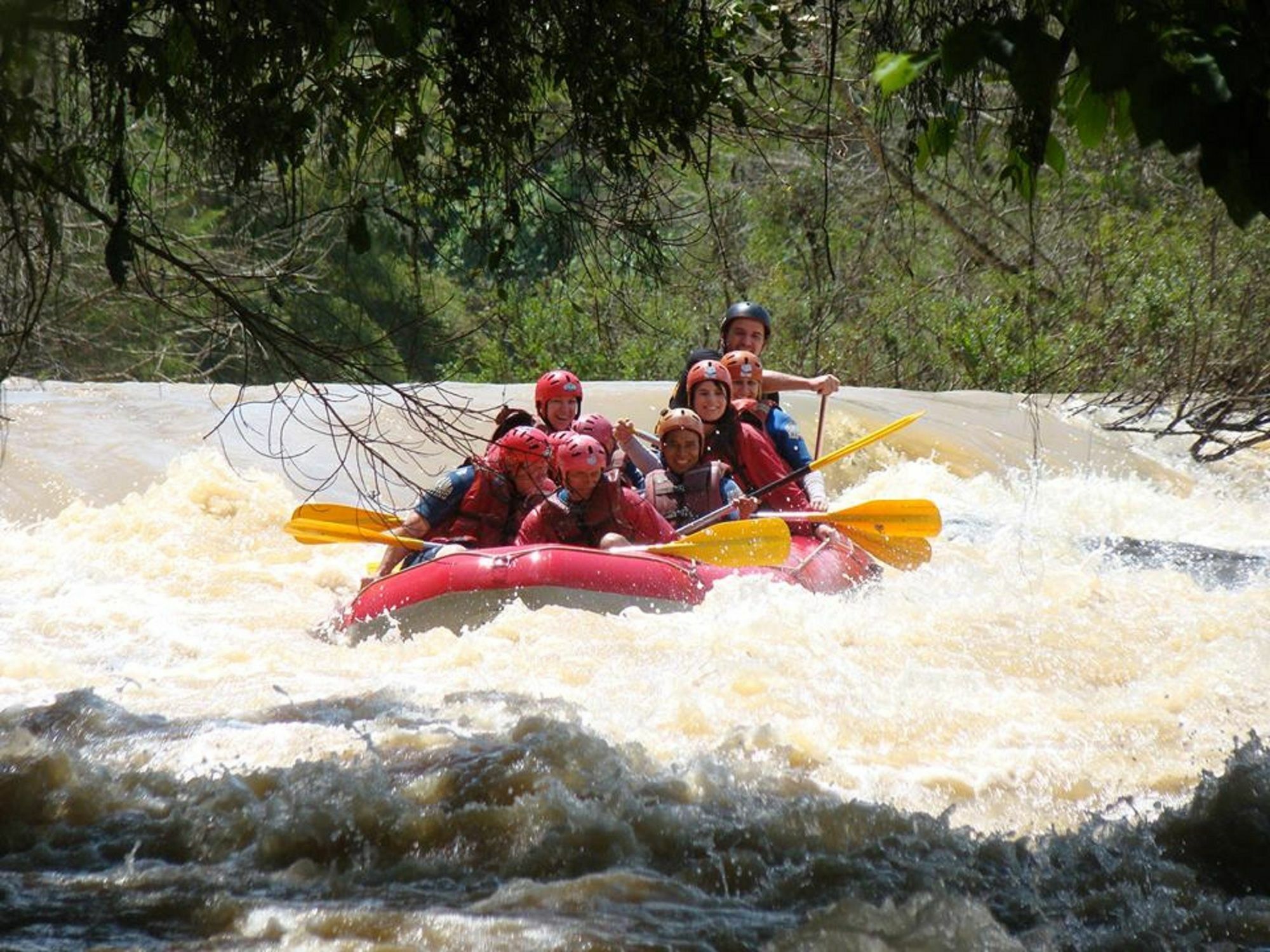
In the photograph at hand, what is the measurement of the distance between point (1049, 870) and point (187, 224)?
11.7 metres

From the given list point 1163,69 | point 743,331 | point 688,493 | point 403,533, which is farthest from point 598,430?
point 1163,69

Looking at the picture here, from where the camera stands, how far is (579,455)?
6.24 meters

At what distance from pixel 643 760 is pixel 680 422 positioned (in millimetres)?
2732

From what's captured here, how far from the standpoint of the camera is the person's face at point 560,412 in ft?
22.9

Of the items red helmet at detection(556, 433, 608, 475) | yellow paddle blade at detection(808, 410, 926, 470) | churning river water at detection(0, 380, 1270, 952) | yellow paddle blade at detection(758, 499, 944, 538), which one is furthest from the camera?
yellow paddle blade at detection(808, 410, 926, 470)

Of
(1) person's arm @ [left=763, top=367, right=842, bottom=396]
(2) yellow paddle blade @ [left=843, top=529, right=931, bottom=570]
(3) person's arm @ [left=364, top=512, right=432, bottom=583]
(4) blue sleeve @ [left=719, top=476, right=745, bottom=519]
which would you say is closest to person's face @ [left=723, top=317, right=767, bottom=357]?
(1) person's arm @ [left=763, top=367, right=842, bottom=396]

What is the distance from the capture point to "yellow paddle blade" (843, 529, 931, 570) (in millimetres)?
7293

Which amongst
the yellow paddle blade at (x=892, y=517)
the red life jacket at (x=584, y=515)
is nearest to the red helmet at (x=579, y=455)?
the red life jacket at (x=584, y=515)

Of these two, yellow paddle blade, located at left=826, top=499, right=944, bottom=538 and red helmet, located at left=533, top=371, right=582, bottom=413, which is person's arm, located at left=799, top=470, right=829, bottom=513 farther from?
red helmet, located at left=533, top=371, right=582, bottom=413

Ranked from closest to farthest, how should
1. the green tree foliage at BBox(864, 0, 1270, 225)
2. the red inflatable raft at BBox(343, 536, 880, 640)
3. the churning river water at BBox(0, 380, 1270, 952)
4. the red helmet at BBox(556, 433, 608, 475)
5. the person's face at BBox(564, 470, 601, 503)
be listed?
the green tree foliage at BBox(864, 0, 1270, 225) < the churning river water at BBox(0, 380, 1270, 952) < the red inflatable raft at BBox(343, 536, 880, 640) < the red helmet at BBox(556, 433, 608, 475) < the person's face at BBox(564, 470, 601, 503)

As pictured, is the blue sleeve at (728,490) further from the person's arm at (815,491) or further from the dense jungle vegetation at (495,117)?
the dense jungle vegetation at (495,117)

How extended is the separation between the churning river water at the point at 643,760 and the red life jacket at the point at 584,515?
0.59m

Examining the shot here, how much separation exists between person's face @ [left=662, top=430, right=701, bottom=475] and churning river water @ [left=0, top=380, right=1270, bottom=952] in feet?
3.15

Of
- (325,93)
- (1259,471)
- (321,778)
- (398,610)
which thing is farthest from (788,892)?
(1259,471)
